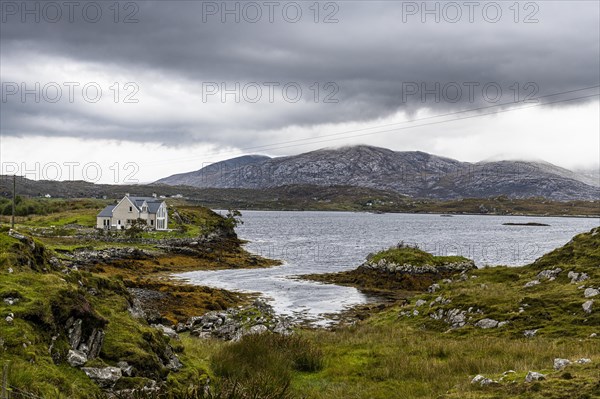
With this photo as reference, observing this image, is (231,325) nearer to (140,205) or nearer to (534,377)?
(534,377)

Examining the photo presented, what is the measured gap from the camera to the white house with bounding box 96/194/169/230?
90000mm

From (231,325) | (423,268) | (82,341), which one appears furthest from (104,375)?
(423,268)

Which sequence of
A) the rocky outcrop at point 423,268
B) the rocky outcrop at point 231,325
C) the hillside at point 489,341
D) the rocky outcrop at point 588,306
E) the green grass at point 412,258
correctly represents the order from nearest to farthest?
1. the hillside at point 489,341
2. the rocky outcrop at point 588,306
3. the rocky outcrop at point 231,325
4. the rocky outcrop at point 423,268
5. the green grass at point 412,258

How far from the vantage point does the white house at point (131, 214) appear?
295 feet

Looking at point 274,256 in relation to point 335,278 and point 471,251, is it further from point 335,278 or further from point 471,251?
point 471,251

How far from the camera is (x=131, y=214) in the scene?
9212cm

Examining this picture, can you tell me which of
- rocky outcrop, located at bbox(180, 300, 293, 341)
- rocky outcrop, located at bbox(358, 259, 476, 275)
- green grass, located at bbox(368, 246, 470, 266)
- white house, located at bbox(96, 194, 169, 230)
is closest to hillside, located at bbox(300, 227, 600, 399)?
rocky outcrop, located at bbox(180, 300, 293, 341)

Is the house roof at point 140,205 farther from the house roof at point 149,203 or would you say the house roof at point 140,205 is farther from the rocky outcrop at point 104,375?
the rocky outcrop at point 104,375

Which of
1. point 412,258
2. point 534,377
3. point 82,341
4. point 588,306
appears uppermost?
point 82,341

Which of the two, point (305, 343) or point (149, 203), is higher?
point (149, 203)

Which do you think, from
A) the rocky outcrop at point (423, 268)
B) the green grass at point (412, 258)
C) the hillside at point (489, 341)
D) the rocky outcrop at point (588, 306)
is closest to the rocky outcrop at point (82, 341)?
the hillside at point (489, 341)

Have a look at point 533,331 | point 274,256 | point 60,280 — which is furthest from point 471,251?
point 60,280

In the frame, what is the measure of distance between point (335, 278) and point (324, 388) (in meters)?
45.5

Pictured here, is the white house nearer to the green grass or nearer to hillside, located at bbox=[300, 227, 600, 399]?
the green grass
